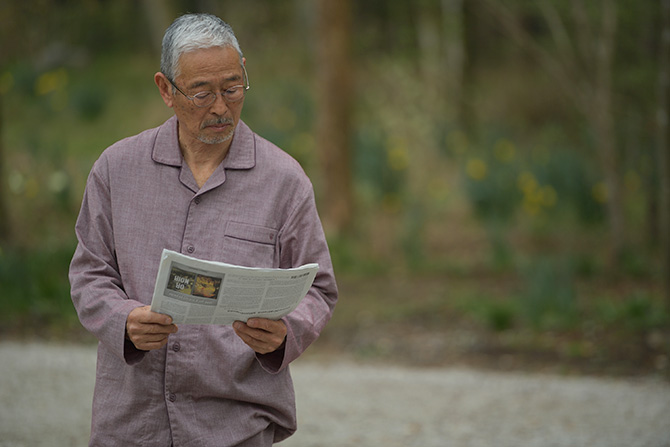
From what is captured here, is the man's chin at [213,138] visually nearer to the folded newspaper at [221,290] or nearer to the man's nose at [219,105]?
the man's nose at [219,105]

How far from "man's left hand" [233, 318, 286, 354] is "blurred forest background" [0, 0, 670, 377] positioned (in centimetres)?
390

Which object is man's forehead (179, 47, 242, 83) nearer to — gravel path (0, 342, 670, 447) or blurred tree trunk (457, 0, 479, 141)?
gravel path (0, 342, 670, 447)

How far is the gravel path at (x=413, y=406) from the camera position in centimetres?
423

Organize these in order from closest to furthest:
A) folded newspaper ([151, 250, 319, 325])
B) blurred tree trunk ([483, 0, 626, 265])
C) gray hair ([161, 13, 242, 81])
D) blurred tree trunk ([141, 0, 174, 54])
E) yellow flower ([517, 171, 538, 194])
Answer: folded newspaper ([151, 250, 319, 325]) < gray hair ([161, 13, 242, 81]) < blurred tree trunk ([483, 0, 626, 265]) < yellow flower ([517, 171, 538, 194]) < blurred tree trunk ([141, 0, 174, 54])

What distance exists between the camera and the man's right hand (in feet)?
5.76

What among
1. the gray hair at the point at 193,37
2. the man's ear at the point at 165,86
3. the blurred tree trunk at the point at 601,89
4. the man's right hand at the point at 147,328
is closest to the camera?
the man's right hand at the point at 147,328

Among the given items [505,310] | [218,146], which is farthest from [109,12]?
[218,146]

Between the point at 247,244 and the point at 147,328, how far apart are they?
0.31 m

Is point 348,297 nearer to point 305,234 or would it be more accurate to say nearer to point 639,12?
point 639,12

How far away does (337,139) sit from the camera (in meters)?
8.76

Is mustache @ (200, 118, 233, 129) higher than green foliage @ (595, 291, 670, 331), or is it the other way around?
mustache @ (200, 118, 233, 129)

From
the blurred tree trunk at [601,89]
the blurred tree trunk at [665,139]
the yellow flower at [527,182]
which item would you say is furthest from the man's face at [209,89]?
the yellow flower at [527,182]

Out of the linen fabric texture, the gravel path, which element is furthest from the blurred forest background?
the linen fabric texture

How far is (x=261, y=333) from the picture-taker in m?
1.82
